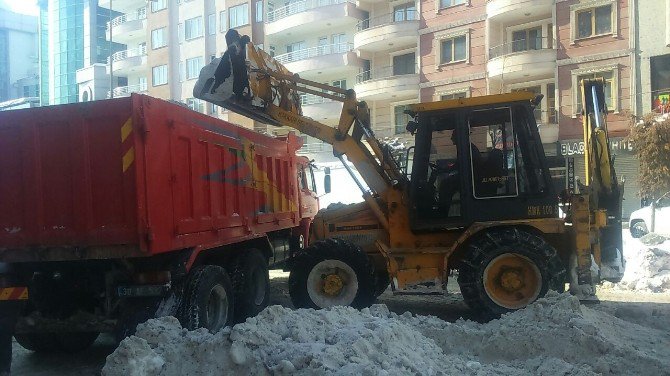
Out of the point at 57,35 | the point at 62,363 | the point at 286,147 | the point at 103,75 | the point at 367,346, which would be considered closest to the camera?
the point at 367,346

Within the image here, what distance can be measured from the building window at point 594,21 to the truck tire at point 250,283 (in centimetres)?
2010

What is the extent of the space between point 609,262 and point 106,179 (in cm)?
615

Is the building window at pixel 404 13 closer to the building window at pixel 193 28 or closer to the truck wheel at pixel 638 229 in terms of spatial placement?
the building window at pixel 193 28

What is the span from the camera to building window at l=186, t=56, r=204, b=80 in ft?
131

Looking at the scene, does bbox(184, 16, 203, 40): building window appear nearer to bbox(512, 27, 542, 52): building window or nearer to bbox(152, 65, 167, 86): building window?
bbox(152, 65, 167, 86): building window

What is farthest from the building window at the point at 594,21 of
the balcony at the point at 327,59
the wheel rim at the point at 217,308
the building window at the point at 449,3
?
the wheel rim at the point at 217,308

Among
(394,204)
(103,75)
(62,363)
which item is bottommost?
(62,363)

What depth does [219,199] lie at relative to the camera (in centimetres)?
698

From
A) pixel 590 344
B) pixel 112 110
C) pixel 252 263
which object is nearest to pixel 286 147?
pixel 252 263

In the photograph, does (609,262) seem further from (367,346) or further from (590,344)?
(367,346)

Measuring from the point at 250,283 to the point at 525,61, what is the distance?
64.6 feet

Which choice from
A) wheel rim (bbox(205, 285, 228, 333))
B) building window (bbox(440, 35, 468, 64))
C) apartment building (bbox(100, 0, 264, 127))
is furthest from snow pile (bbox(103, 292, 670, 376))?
apartment building (bbox(100, 0, 264, 127))

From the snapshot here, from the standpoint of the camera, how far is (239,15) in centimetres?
3691

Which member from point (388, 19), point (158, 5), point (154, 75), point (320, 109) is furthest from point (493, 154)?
point (158, 5)
